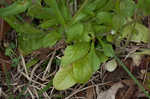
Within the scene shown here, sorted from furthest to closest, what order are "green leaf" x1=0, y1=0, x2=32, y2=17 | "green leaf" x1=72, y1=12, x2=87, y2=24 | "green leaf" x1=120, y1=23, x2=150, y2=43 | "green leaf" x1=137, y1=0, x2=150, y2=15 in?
"green leaf" x1=120, y1=23, x2=150, y2=43 < "green leaf" x1=72, y1=12, x2=87, y2=24 < "green leaf" x1=0, y1=0, x2=32, y2=17 < "green leaf" x1=137, y1=0, x2=150, y2=15

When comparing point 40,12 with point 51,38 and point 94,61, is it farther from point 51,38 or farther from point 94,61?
point 94,61

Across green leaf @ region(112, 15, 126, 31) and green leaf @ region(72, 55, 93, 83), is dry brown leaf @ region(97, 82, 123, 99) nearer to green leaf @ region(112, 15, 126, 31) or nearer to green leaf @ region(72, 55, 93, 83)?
green leaf @ region(72, 55, 93, 83)

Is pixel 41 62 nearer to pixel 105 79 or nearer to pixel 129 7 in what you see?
pixel 105 79

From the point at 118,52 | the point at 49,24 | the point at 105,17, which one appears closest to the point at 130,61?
the point at 118,52

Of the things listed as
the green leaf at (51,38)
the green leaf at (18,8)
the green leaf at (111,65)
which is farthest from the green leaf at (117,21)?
the green leaf at (18,8)

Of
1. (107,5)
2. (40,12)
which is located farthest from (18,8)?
(107,5)

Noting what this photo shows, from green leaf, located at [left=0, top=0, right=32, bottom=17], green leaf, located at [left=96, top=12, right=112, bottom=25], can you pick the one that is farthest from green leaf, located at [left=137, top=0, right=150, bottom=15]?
green leaf, located at [left=0, top=0, right=32, bottom=17]

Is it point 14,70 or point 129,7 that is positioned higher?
point 129,7
